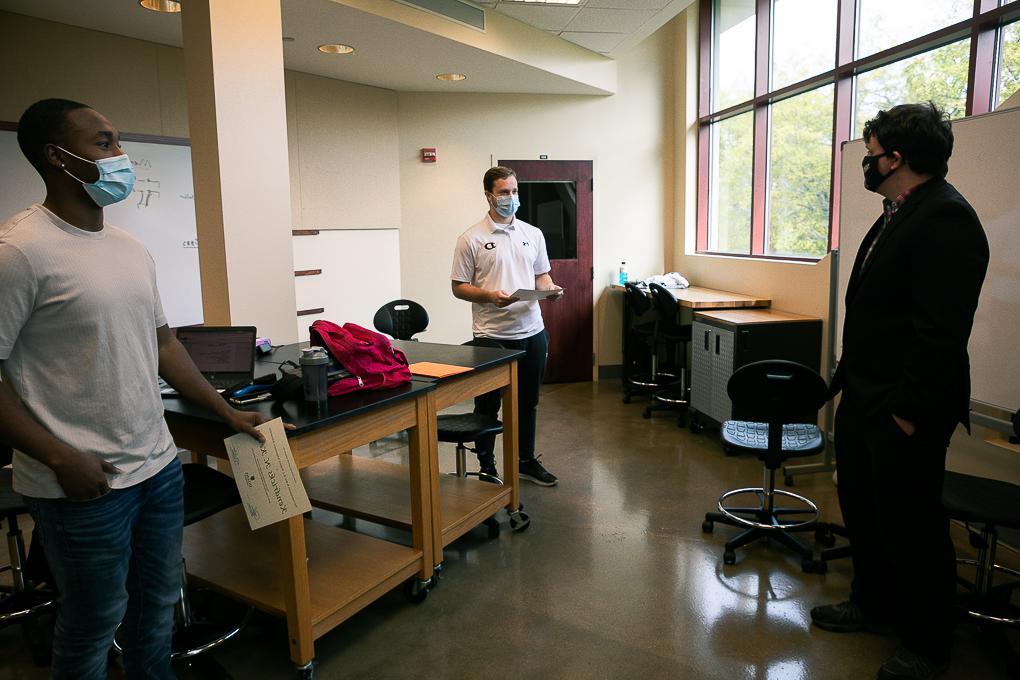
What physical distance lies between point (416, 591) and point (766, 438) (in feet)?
5.12

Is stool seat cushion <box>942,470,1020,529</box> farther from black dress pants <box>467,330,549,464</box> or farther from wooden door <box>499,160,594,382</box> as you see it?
wooden door <box>499,160,594,382</box>

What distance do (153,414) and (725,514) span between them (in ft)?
7.79

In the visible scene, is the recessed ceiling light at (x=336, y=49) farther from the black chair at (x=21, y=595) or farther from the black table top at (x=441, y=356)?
the black chair at (x=21, y=595)

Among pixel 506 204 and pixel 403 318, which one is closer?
pixel 506 204

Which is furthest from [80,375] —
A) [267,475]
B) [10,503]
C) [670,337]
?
[670,337]

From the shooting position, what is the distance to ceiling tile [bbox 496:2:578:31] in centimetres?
456

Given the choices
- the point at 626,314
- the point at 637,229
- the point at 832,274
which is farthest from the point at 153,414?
A: the point at 637,229

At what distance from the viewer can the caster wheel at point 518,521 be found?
122 inches

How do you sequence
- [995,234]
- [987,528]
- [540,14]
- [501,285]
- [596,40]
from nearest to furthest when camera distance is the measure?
1. [987,528]
2. [995,234]
3. [501,285]
4. [540,14]
5. [596,40]

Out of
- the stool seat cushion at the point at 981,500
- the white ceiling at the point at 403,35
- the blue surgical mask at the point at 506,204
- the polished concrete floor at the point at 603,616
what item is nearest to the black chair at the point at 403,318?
the blue surgical mask at the point at 506,204

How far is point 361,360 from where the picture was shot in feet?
7.56

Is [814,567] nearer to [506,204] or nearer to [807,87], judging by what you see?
[506,204]

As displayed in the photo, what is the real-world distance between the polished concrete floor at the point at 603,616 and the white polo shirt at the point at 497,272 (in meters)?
0.89

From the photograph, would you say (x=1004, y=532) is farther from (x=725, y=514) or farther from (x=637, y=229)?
(x=637, y=229)
